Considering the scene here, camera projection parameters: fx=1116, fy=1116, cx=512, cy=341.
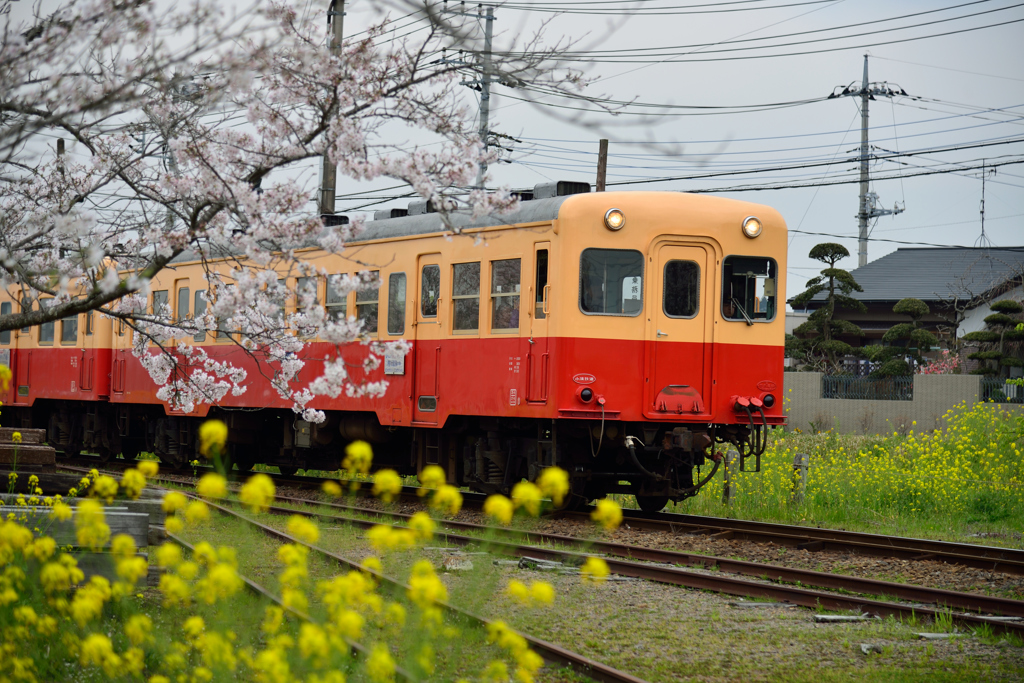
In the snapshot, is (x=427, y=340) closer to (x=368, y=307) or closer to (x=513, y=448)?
(x=368, y=307)

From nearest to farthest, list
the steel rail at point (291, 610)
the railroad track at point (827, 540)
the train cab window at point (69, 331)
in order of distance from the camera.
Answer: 1. the steel rail at point (291, 610)
2. the railroad track at point (827, 540)
3. the train cab window at point (69, 331)

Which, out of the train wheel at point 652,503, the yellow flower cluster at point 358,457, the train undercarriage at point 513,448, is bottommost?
the train wheel at point 652,503

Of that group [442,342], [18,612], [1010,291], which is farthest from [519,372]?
[1010,291]

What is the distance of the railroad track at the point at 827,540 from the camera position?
9102 millimetres

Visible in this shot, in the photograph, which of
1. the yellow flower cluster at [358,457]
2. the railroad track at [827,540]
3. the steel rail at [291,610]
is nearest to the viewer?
the steel rail at [291,610]

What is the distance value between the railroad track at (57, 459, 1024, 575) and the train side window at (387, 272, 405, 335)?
9.40 feet

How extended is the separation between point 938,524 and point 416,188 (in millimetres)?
7717

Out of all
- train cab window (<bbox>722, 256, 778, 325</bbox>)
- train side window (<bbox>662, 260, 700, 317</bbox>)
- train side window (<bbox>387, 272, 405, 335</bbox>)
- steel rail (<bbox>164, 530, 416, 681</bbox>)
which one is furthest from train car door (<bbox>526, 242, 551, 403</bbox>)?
steel rail (<bbox>164, 530, 416, 681</bbox>)

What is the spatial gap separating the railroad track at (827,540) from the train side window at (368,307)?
3.26m

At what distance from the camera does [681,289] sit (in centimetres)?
1119

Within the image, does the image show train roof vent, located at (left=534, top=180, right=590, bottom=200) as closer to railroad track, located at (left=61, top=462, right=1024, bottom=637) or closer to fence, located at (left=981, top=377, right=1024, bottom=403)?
railroad track, located at (left=61, top=462, right=1024, bottom=637)

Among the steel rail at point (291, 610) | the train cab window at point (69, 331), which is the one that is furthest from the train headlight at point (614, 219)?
the train cab window at point (69, 331)

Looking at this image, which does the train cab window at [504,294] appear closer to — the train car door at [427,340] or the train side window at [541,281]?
the train side window at [541,281]

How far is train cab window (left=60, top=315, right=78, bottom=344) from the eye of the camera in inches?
723
